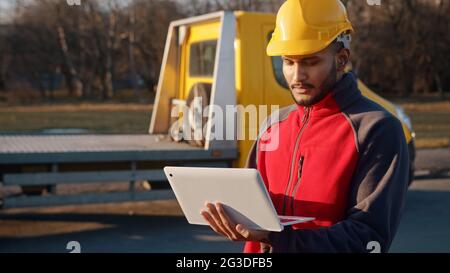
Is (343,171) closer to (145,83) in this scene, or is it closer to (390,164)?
(390,164)

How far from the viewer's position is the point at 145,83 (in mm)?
24656

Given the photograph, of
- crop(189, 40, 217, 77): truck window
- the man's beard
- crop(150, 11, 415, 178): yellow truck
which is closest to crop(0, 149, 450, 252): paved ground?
crop(150, 11, 415, 178): yellow truck

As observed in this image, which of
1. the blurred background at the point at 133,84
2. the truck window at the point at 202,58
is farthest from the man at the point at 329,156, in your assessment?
the truck window at the point at 202,58

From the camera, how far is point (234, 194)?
1.83 metres

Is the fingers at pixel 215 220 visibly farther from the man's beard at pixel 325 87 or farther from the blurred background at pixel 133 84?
the blurred background at pixel 133 84

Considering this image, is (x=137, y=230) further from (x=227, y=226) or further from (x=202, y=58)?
(x=227, y=226)

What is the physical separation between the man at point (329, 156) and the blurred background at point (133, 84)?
4.52 m

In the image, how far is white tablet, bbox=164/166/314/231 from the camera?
1.79 meters

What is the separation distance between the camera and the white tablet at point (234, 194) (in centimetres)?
179

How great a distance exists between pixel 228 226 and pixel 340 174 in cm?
35

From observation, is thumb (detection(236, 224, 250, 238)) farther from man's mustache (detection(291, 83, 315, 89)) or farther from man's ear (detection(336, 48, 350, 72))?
man's ear (detection(336, 48, 350, 72))
